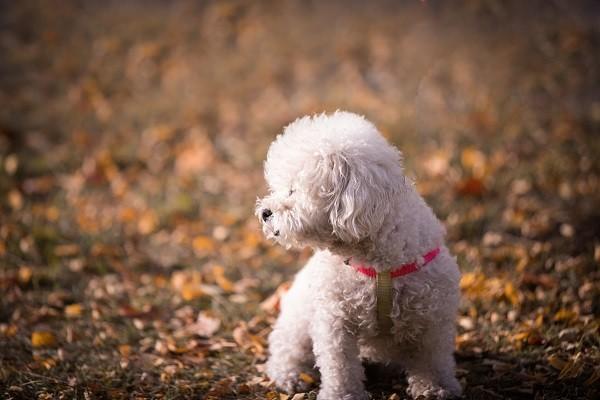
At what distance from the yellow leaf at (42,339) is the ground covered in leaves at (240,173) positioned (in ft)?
0.05

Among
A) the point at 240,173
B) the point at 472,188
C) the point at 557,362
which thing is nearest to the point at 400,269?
the point at 557,362

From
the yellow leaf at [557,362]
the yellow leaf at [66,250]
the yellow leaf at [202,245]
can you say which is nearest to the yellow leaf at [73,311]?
the yellow leaf at [66,250]

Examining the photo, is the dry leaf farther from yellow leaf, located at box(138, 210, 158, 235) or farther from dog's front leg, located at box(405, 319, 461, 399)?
yellow leaf, located at box(138, 210, 158, 235)

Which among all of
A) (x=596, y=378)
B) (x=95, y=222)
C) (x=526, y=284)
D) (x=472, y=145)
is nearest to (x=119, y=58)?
(x=95, y=222)

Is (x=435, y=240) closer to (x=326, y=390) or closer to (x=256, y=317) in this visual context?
(x=326, y=390)

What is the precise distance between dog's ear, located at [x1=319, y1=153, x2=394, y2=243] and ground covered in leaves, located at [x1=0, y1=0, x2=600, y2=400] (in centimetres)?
113

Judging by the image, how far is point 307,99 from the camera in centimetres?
789

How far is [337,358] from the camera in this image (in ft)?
9.43

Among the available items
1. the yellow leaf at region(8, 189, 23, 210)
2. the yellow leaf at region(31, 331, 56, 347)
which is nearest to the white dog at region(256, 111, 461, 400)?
the yellow leaf at region(31, 331, 56, 347)

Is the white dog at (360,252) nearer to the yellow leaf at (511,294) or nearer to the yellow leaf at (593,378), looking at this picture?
the yellow leaf at (593,378)

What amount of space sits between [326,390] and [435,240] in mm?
957

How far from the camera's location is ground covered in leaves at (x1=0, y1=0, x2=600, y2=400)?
141 inches

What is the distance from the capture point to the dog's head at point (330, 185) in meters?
2.52

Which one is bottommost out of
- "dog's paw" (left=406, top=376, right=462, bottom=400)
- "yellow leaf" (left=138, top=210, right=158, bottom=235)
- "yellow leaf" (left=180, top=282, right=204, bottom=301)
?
"dog's paw" (left=406, top=376, right=462, bottom=400)
